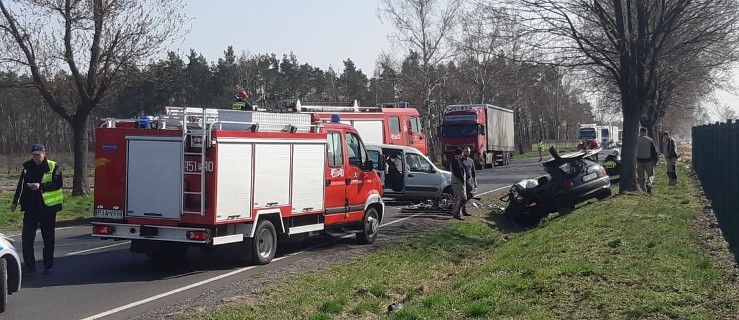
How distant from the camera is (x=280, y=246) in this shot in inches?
615

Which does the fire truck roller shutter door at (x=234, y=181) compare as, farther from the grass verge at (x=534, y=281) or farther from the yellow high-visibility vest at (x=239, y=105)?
the yellow high-visibility vest at (x=239, y=105)

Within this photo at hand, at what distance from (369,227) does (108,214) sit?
18.2 ft

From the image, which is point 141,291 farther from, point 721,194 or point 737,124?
point 721,194

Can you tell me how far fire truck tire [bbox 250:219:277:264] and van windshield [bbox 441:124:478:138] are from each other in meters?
35.3

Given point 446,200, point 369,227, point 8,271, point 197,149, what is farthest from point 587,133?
point 8,271

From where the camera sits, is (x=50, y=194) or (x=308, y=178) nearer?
(x=50, y=194)

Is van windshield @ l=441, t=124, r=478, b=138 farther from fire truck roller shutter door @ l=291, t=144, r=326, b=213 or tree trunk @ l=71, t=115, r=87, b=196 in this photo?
fire truck roller shutter door @ l=291, t=144, r=326, b=213

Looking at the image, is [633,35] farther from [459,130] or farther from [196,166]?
[459,130]

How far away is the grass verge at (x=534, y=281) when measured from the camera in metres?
8.22

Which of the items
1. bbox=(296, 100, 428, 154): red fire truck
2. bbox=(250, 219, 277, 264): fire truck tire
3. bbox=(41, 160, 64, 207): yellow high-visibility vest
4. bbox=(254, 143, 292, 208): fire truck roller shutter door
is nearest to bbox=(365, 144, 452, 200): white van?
bbox=(296, 100, 428, 154): red fire truck

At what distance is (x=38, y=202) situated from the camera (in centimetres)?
1215

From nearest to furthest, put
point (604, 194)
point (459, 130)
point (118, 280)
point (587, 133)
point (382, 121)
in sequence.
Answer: point (118, 280)
point (604, 194)
point (382, 121)
point (459, 130)
point (587, 133)

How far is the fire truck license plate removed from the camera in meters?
12.3

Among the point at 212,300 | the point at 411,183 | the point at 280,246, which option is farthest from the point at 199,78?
the point at 212,300
